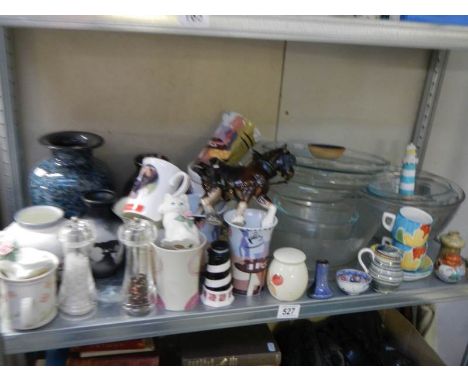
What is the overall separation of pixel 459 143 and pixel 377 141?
255 millimetres

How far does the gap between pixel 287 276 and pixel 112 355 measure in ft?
1.23

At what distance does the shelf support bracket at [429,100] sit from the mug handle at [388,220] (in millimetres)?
382

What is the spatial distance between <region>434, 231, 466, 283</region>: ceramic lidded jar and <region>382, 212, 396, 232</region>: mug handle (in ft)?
0.41

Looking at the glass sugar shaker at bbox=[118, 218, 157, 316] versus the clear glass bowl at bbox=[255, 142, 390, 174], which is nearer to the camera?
the glass sugar shaker at bbox=[118, 218, 157, 316]

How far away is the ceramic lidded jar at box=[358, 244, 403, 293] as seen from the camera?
0.79 m

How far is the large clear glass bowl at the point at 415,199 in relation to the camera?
863mm

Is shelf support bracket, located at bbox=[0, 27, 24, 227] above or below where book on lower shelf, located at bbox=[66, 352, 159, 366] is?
above

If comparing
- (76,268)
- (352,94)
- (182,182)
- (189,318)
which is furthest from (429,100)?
(76,268)

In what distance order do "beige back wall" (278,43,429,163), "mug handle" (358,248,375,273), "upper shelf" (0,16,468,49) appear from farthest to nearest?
"beige back wall" (278,43,429,163) < "mug handle" (358,248,375,273) < "upper shelf" (0,16,468,49)

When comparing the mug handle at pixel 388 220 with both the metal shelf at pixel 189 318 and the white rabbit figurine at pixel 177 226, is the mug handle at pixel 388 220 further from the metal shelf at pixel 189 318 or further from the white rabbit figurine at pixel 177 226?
the white rabbit figurine at pixel 177 226

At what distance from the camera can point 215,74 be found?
0.93m

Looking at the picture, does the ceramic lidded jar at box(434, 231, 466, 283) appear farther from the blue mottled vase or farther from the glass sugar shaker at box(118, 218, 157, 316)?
the blue mottled vase

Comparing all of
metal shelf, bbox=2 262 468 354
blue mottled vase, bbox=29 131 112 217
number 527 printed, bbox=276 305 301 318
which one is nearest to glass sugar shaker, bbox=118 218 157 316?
metal shelf, bbox=2 262 468 354
